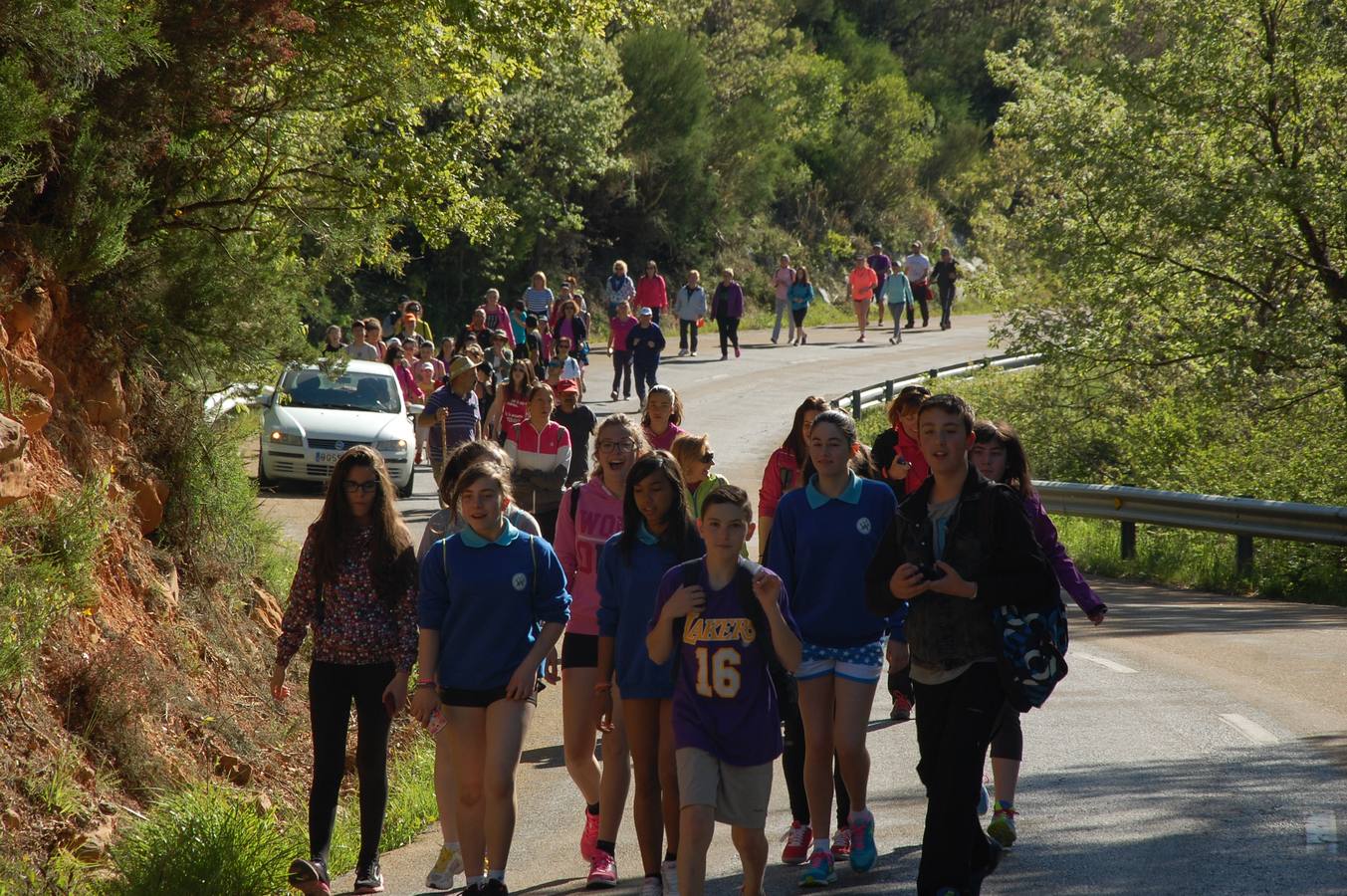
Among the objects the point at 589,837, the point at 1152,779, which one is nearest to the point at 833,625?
the point at 589,837

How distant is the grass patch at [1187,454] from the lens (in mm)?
16078

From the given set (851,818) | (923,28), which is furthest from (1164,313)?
(923,28)

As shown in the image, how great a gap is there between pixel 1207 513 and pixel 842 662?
33.8 ft

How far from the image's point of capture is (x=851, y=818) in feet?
22.1

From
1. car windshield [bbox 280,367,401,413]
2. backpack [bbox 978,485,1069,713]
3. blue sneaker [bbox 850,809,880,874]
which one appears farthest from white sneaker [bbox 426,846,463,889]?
car windshield [bbox 280,367,401,413]

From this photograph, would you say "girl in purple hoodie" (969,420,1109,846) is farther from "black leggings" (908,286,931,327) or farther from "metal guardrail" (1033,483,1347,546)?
"black leggings" (908,286,931,327)

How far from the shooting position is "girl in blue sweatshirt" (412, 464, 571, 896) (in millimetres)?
6484

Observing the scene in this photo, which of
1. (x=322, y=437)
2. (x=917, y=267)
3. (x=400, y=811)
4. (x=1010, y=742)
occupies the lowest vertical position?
(x=400, y=811)

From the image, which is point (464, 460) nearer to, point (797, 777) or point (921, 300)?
point (797, 777)

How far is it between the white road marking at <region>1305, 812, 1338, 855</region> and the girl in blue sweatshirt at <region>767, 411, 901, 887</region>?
1901 mm

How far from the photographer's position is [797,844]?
22.8 ft

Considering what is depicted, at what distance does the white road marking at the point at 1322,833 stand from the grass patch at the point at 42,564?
19.3 feet

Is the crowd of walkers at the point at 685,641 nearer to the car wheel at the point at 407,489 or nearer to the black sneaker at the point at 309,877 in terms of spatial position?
the black sneaker at the point at 309,877

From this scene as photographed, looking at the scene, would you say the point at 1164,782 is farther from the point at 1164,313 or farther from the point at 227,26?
the point at 1164,313
